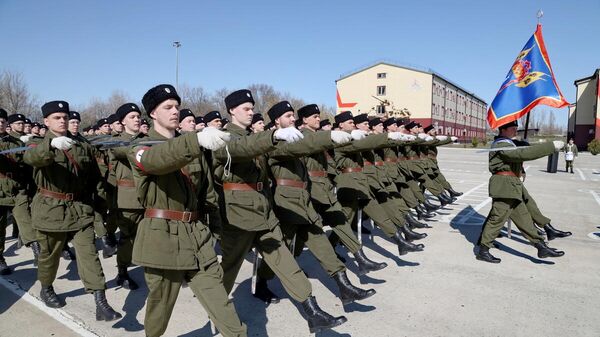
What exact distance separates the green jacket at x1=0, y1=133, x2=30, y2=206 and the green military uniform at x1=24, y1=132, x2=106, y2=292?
1734 millimetres

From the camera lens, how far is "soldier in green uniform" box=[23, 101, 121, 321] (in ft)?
13.9

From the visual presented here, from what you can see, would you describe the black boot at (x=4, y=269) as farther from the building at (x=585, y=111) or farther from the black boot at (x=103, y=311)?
the building at (x=585, y=111)

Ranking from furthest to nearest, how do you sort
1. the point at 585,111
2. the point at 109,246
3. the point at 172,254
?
→ the point at 585,111
the point at 109,246
the point at 172,254

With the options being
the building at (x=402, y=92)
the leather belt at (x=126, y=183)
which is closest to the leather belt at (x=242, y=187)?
the leather belt at (x=126, y=183)

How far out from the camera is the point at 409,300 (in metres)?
4.61

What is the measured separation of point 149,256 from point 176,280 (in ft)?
0.85

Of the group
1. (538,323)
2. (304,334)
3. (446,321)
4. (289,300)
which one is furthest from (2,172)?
(538,323)

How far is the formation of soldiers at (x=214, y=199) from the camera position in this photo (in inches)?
116

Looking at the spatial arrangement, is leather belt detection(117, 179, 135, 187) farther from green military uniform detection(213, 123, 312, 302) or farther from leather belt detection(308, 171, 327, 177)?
leather belt detection(308, 171, 327, 177)

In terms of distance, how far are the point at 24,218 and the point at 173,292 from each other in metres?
4.03

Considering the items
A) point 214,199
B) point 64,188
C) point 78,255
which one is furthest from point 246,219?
point 64,188

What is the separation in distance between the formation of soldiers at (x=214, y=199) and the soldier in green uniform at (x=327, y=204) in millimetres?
12

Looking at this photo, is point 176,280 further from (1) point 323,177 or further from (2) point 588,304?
(2) point 588,304

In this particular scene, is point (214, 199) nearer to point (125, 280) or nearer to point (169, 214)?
point (169, 214)
